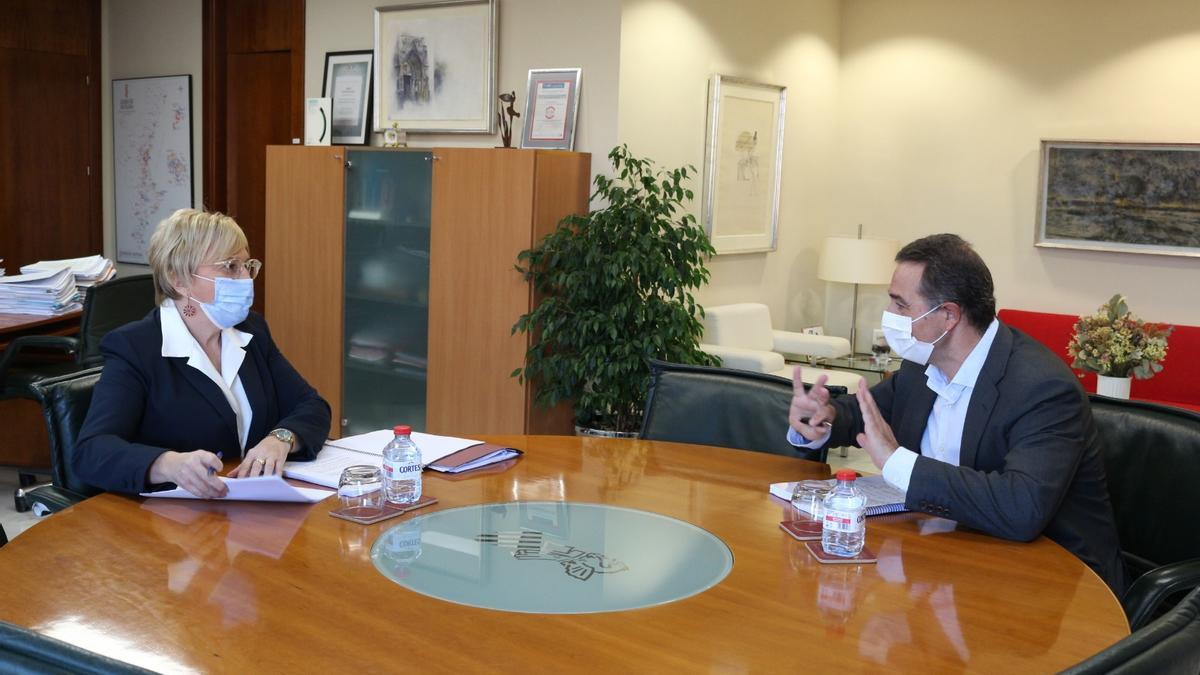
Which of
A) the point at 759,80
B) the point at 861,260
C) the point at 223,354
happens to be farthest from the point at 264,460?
the point at 861,260

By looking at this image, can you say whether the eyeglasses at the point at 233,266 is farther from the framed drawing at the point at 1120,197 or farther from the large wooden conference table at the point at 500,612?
the framed drawing at the point at 1120,197

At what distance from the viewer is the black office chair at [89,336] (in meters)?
4.61

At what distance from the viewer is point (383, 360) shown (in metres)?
5.55

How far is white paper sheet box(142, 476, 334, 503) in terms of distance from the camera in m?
2.13

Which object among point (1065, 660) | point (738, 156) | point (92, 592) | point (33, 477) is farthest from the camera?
point (738, 156)

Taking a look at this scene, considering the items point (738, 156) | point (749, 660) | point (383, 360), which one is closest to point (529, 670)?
point (749, 660)

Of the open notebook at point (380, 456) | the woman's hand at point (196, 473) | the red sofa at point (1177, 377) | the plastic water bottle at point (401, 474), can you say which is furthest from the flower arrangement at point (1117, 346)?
the woman's hand at point (196, 473)

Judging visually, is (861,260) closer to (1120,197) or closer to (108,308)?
(1120,197)

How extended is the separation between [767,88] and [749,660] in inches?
204

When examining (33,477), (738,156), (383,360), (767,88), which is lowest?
(33,477)

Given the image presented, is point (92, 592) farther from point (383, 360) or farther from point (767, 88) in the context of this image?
point (767, 88)

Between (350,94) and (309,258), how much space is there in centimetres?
106

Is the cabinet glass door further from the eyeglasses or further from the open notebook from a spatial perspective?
the open notebook

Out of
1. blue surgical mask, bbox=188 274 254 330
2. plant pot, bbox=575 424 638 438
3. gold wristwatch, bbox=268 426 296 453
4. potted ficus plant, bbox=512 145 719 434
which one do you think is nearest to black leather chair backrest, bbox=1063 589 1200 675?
gold wristwatch, bbox=268 426 296 453
